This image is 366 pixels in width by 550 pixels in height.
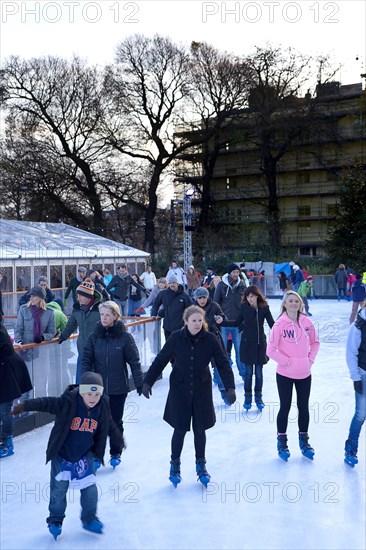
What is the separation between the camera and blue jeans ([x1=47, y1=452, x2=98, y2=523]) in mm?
4113

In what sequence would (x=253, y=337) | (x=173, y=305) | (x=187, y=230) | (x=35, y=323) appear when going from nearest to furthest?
(x=35, y=323), (x=253, y=337), (x=173, y=305), (x=187, y=230)

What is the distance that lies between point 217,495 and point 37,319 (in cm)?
294

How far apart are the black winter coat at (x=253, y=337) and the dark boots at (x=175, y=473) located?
2360mm

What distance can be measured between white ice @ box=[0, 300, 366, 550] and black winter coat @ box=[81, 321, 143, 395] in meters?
0.70

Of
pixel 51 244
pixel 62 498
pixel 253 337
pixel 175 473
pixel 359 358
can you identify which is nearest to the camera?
pixel 62 498

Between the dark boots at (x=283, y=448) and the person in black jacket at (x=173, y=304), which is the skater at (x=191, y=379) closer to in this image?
the dark boots at (x=283, y=448)

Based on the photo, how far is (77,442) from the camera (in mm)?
4102

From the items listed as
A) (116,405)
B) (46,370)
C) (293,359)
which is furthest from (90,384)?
(46,370)

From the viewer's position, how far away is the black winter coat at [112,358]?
536 centimetres

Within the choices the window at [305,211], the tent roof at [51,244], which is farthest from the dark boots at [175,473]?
the window at [305,211]

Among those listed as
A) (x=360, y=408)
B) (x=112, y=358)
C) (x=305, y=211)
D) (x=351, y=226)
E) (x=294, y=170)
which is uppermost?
(x=294, y=170)

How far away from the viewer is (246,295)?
7.43 m

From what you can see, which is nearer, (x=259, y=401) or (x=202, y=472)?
(x=202, y=472)

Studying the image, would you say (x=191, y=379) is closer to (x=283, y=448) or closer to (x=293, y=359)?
(x=293, y=359)
